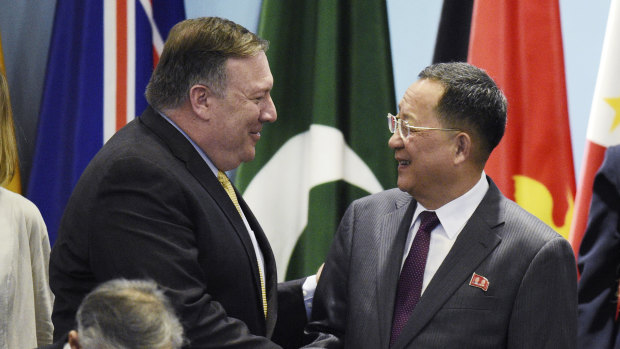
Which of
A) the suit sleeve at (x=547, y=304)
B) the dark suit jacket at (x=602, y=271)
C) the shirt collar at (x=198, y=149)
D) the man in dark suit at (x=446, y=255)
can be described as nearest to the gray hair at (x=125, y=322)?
the shirt collar at (x=198, y=149)

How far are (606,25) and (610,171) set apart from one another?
2.79ft

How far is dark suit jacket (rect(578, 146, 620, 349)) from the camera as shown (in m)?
3.57

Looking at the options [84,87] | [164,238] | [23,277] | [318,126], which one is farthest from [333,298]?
[84,87]

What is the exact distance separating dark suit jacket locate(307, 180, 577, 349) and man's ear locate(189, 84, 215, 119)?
63 cm

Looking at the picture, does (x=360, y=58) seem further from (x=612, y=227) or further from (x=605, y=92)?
(x=612, y=227)

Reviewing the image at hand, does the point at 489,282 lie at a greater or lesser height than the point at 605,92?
lesser

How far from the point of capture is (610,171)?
3.60 metres

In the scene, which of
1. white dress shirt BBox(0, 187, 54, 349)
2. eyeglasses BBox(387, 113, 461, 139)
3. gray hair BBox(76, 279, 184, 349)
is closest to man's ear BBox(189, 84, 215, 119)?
eyeglasses BBox(387, 113, 461, 139)

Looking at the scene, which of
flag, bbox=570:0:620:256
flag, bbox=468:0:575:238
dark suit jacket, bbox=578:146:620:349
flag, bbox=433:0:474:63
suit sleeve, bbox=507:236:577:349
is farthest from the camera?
flag, bbox=433:0:474:63

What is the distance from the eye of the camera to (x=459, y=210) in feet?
8.91

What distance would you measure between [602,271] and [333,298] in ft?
4.50

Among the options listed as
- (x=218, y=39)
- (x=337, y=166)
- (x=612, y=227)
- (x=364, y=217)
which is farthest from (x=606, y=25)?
(x=218, y=39)

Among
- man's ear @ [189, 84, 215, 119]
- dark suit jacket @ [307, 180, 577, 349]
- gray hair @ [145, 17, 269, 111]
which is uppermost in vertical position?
gray hair @ [145, 17, 269, 111]

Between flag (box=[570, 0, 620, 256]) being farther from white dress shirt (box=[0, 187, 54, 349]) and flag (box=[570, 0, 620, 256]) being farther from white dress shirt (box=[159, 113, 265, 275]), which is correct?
white dress shirt (box=[0, 187, 54, 349])
